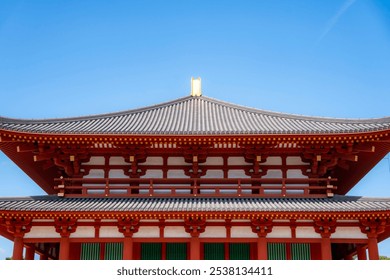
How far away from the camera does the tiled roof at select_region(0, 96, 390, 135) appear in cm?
2052

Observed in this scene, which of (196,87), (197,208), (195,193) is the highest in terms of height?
(196,87)

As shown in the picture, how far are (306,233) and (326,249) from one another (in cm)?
95

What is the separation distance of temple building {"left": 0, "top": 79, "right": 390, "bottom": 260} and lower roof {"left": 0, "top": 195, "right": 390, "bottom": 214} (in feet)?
0.13

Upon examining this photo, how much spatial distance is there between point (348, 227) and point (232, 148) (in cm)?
558

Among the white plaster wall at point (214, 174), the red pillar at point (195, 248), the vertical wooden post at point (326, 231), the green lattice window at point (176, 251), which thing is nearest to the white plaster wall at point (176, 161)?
the white plaster wall at point (214, 174)

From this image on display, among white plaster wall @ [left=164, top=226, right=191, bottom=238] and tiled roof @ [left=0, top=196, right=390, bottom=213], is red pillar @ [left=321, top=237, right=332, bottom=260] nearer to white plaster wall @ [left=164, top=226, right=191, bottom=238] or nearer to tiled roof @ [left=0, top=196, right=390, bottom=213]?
tiled roof @ [left=0, top=196, right=390, bottom=213]

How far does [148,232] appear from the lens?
1984cm

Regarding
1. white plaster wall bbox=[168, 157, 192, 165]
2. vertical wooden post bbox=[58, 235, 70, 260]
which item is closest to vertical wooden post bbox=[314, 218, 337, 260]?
white plaster wall bbox=[168, 157, 192, 165]

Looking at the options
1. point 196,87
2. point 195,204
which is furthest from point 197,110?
point 195,204

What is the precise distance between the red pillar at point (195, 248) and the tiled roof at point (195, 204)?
4.41 ft

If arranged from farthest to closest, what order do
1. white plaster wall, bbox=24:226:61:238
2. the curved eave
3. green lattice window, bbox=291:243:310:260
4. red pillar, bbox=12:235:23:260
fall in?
green lattice window, bbox=291:243:310:260
white plaster wall, bbox=24:226:61:238
red pillar, bbox=12:235:23:260
the curved eave

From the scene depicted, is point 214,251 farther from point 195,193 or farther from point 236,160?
point 236,160

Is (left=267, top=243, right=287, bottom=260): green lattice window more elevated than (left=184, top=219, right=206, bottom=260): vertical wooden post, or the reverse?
(left=184, top=219, right=206, bottom=260): vertical wooden post
